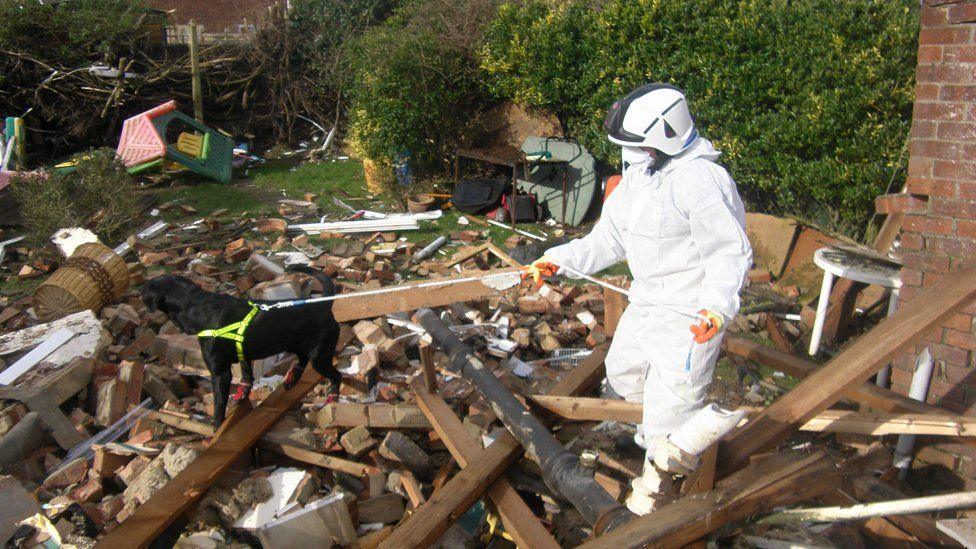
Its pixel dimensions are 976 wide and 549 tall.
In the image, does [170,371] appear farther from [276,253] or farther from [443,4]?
[443,4]

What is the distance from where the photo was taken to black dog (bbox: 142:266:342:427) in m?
4.54

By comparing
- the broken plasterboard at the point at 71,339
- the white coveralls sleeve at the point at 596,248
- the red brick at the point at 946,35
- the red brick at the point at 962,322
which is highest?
the red brick at the point at 946,35

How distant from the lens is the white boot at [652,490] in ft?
8.96

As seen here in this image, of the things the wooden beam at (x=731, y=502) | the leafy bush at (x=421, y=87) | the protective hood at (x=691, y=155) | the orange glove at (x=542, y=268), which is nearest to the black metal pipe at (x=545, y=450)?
the wooden beam at (x=731, y=502)

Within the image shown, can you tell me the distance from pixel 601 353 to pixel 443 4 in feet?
29.2

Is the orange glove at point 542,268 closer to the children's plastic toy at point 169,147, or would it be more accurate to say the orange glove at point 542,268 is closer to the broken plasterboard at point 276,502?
the broken plasterboard at point 276,502

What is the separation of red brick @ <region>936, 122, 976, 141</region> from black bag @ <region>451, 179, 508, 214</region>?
6583 mm

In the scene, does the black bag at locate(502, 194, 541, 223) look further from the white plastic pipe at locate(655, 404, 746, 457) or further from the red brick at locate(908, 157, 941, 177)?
the white plastic pipe at locate(655, 404, 746, 457)

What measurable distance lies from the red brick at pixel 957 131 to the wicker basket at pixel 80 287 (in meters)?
6.52

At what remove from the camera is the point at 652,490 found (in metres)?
2.81

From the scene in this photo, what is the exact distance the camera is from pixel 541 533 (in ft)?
10.4

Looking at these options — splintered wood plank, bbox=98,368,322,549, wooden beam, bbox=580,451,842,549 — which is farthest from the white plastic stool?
splintered wood plank, bbox=98,368,322,549

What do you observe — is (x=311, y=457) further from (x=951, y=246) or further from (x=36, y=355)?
(x=951, y=246)

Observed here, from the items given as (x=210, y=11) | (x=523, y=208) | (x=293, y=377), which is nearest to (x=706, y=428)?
(x=293, y=377)
